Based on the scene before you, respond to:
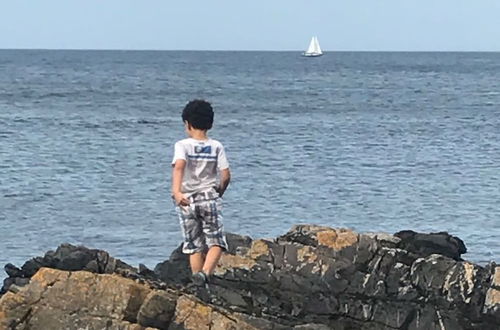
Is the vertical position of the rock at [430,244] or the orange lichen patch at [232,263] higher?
the orange lichen patch at [232,263]

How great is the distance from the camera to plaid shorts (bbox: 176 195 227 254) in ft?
34.2

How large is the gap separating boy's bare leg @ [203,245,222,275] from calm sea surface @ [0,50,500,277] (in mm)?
8484

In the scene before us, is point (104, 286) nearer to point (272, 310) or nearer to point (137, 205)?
point (272, 310)

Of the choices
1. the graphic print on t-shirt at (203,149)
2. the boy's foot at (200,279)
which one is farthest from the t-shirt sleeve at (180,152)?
the boy's foot at (200,279)

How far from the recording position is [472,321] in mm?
11539

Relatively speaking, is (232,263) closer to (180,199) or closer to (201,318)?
(180,199)

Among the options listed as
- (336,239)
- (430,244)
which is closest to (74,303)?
(336,239)

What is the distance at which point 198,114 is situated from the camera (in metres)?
10.2

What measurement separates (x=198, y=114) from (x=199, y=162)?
0.42 metres

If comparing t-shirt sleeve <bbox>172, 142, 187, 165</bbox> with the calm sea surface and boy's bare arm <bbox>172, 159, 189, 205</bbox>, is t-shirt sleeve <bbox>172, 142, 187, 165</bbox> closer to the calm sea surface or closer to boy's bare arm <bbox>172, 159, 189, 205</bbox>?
boy's bare arm <bbox>172, 159, 189, 205</bbox>

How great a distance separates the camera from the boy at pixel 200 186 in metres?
10.2

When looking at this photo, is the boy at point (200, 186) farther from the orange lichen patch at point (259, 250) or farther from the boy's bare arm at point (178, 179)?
the orange lichen patch at point (259, 250)

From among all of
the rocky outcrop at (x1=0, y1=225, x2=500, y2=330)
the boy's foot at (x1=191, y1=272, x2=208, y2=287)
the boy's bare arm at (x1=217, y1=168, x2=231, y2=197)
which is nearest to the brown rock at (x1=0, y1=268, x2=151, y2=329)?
the rocky outcrop at (x1=0, y1=225, x2=500, y2=330)

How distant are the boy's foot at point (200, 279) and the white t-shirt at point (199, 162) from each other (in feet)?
2.28
